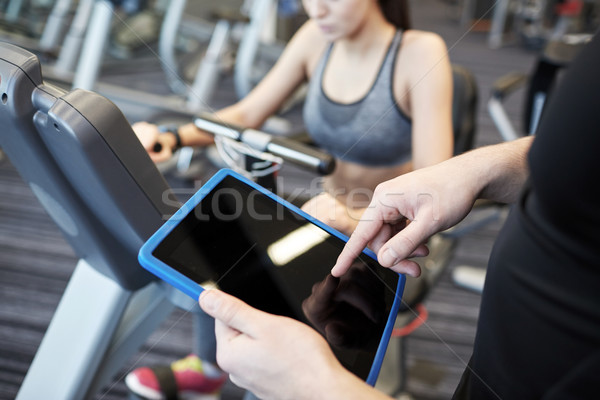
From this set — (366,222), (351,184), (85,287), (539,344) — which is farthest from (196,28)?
(539,344)

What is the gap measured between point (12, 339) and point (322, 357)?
1.49 meters

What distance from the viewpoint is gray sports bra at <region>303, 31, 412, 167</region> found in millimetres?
1388

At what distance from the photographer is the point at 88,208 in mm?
739

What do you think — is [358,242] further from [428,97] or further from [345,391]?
[428,97]

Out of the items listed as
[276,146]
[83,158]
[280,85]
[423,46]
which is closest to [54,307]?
[280,85]

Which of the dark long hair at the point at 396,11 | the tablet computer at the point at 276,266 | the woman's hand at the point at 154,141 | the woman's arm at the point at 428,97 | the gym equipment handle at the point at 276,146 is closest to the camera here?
the tablet computer at the point at 276,266

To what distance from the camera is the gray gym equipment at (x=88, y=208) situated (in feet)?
2.07

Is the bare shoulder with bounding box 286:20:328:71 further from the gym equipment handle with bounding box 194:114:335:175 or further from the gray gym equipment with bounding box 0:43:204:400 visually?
the gray gym equipment with bounding box 0:43:204:400

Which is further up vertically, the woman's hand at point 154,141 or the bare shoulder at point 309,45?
the bare shoulder at point 309,45

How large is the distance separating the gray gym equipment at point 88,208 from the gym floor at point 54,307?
2.5 inches

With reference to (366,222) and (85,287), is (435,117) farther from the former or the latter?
(85,287)

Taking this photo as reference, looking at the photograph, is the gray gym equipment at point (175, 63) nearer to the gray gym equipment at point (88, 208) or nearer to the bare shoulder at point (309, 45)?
the bare shoulder at point (309, 45)

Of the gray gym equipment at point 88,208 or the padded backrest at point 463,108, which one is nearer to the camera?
the gray gym equipment at point 88,208

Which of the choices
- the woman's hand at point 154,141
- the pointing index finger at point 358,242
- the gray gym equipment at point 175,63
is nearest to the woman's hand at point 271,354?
the pointing index finger at point 358,242
